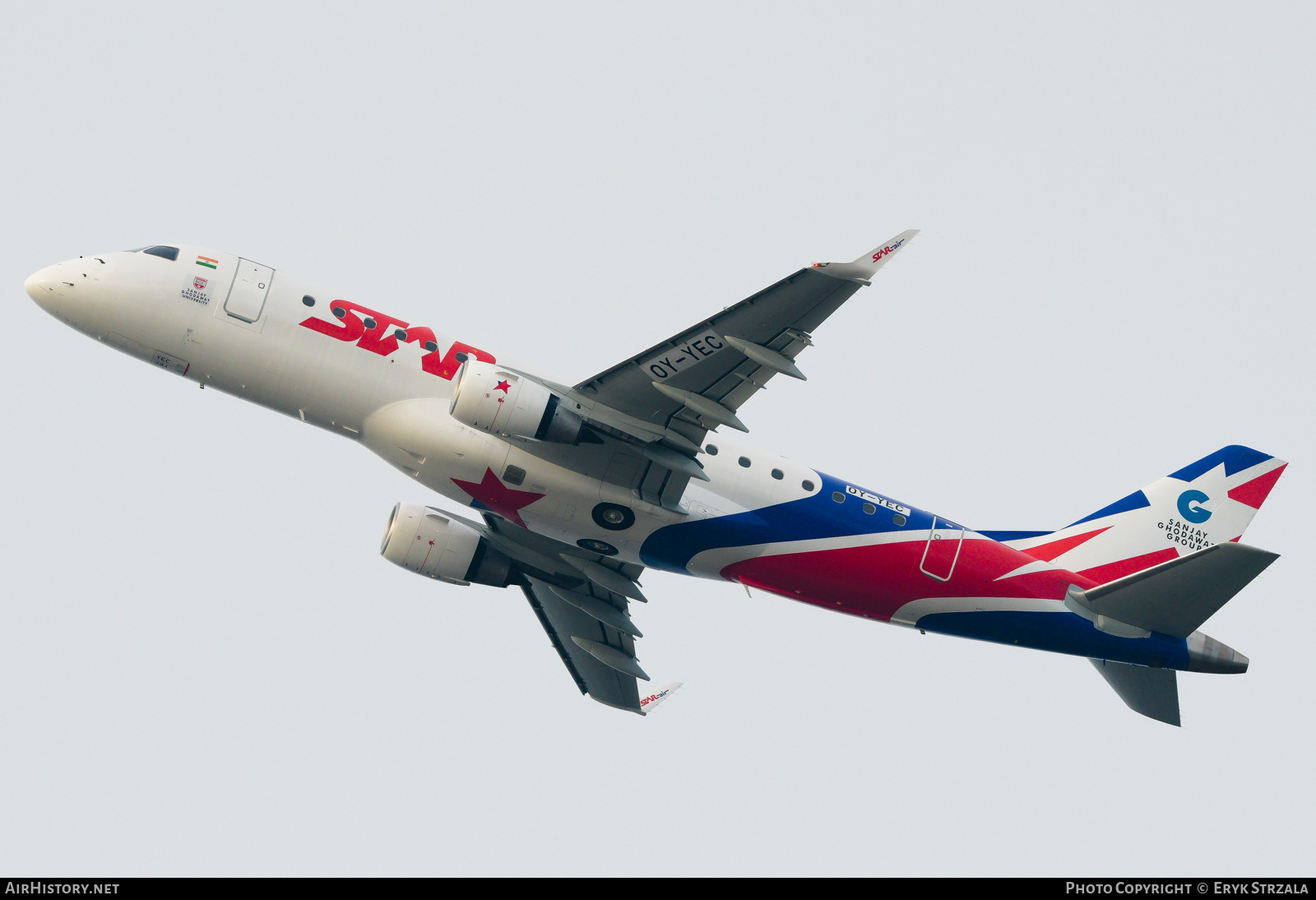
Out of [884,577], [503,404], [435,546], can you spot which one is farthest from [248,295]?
[884,577]

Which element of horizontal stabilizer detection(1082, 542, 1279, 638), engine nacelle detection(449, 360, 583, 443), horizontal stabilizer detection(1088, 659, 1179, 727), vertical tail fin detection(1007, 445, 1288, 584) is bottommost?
horizontal stabilizer detection(1088, 659, 1179, 727)

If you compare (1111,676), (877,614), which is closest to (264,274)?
(877,614)

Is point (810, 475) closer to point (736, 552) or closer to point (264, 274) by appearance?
point (736, 552)

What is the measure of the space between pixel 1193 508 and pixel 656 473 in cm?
1659

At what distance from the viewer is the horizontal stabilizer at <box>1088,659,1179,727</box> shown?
33312 mm

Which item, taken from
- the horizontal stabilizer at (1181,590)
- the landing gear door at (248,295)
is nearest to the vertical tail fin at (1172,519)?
the horizontal stabilizer at (1181,590)

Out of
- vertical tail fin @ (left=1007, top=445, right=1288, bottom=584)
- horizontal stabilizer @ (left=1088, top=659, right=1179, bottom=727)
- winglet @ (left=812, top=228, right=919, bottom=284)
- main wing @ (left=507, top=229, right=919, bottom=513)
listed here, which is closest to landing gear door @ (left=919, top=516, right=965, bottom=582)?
vertical tail fin @ (left=1007, top=445, right=1288, bottom=584)

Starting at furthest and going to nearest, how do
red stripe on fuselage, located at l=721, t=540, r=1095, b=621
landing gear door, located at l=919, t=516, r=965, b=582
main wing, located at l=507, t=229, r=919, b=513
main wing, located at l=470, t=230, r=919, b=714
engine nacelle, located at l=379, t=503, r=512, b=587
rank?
engine nacelle, located at l=379, t=503, r=512, b=587 → landing gear door, located at l=919, t=516, r=965, b=582 → red stripe on fuselage, located at l=721, t=540, r=1095, b=621 → main wing, located at l=470, t=230, r=919, b=714 → main wing, located at l=507, t=229, r=919, b=513

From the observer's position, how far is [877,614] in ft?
107

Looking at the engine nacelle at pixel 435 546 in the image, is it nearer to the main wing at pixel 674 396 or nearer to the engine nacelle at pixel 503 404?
the main wing at pixel 674 396

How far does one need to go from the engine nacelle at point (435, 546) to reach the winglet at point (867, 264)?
47.3ft

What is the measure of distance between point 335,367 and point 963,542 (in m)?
17.3

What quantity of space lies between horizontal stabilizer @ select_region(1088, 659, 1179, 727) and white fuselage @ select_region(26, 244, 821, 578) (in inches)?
601

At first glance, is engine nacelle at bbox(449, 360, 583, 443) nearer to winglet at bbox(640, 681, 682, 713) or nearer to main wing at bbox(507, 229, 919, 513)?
main wing at bbox(507, 229, 919, 513)
